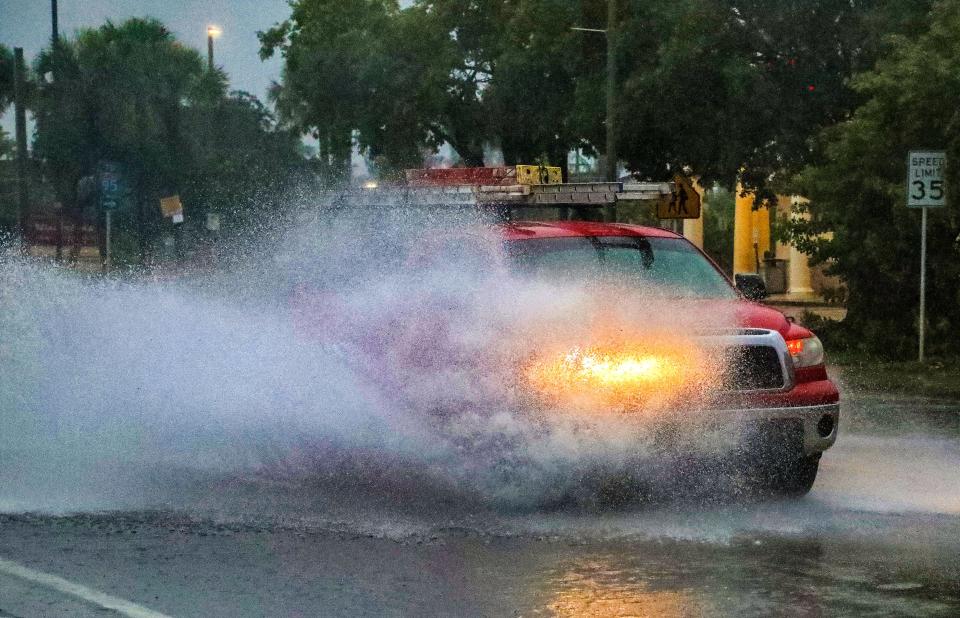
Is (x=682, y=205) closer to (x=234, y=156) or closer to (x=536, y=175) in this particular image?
(x=536, y=175)

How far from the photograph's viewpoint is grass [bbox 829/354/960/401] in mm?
18953

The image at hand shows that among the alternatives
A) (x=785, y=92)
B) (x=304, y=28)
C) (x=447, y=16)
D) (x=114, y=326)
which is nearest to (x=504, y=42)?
(x=447, y=16)

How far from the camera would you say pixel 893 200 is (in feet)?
75.2

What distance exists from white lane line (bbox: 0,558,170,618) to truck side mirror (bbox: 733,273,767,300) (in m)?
5.33

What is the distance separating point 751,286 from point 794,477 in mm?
1761

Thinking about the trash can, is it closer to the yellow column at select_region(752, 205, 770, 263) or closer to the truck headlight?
the yellow column at select_region(752, 205, 770, 263)

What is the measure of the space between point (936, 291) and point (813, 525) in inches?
604

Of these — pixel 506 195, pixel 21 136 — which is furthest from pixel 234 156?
pixel 506 195

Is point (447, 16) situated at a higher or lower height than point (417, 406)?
higher

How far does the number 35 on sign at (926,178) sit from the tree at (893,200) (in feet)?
2.76

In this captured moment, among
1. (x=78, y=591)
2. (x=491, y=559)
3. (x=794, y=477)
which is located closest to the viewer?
(x=78, y=591)

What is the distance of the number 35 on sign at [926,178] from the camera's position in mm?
20641

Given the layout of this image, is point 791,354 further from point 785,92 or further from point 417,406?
point 785,92

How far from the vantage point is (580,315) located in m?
9.49
